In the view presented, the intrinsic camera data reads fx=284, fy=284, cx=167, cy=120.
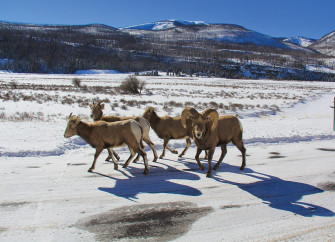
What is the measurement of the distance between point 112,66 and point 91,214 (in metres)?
164

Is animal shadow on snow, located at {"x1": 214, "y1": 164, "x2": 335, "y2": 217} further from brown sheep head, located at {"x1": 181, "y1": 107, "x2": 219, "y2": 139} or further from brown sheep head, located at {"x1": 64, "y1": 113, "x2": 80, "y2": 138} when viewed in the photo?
brown sheep head, located at {"x1": 64, "y1": 113, "x2": 80, "y2": 138}

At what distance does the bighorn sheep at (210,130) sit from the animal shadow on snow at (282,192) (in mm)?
796

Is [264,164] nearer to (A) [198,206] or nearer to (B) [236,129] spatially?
(B) [236,129]

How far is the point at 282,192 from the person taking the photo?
5898 mm

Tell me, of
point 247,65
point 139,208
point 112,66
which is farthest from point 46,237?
point 247,65

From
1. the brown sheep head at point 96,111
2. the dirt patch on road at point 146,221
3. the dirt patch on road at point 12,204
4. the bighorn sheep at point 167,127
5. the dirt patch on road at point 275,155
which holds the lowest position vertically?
the dirt patch on road at point 12,204

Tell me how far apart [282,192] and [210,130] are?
218cm

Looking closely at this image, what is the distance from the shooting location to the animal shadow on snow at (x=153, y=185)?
5832mm

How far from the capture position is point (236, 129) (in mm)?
7801

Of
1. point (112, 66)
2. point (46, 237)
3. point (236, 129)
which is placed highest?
point (112, 66)

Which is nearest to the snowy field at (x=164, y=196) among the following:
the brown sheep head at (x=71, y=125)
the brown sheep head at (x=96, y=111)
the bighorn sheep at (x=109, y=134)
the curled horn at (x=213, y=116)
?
the bighorn sheep at (x=109, y=134)

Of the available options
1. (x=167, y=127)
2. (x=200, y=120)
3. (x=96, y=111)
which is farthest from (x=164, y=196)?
(x=96, y=111)

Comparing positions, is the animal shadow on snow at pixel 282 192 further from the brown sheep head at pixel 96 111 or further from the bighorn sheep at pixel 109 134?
the brown sheep head at pixel 96 111

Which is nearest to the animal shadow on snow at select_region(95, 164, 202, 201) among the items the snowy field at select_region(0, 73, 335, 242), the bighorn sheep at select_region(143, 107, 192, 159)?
the snowy field at select_region(0, 73, 335, 242)
